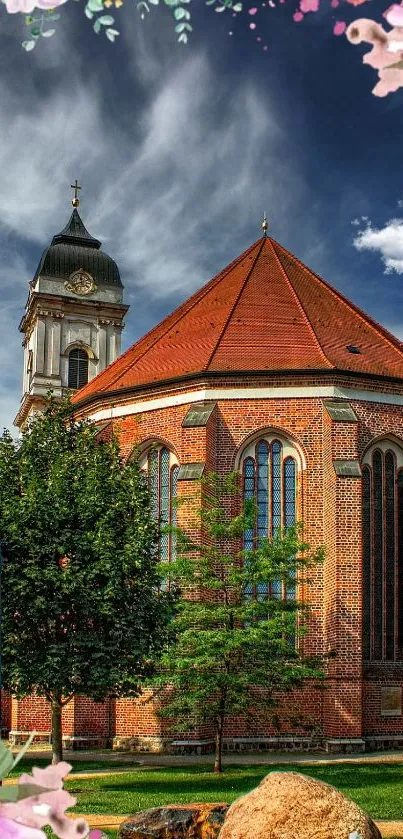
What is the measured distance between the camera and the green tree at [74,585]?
17.7 m

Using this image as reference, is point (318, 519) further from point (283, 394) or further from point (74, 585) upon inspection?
point (74, 585)

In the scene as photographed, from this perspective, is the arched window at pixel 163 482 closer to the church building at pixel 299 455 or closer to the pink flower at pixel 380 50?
the church building at pixel 299 455

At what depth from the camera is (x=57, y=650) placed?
17484 mm

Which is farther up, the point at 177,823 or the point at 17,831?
the point at 17,831

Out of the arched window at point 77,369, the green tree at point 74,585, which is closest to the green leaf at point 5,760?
the green tree at point 74,585

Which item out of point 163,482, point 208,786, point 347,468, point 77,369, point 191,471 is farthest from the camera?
point 77,369

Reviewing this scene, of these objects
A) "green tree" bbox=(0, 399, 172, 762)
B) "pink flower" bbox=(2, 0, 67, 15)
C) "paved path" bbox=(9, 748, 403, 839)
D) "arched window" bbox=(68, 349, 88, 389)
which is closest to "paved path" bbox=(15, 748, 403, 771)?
"paved path" bbox=(9, 748, 403, 839)

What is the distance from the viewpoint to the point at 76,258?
1791 inches

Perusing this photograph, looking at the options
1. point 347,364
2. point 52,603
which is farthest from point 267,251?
point 52,603

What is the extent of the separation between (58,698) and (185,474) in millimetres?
7732

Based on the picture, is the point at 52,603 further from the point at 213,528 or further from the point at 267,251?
the point at 267,251

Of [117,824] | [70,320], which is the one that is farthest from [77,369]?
[117,824]

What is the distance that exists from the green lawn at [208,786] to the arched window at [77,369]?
25.7m

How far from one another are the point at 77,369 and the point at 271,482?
2043 cm
